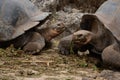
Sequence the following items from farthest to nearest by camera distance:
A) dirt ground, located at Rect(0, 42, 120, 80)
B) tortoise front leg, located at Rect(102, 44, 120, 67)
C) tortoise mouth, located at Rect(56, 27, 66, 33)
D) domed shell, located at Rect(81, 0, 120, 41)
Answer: tortoise mouth, located at Rect(56, 27, 66, 33) → domed shell, located at Rect(81, 0, 120, 41) → tortoise front leg, located at Rect(102, 44, 120, 67) → dirt ground, located at Rect(0, 42, 120, 80)

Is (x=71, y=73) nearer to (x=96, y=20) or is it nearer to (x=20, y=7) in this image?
(x=96, y=20)

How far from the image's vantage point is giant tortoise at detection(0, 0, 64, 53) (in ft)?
17.5

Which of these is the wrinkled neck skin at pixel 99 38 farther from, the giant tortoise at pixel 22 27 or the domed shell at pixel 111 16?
the giant tortoise at pixel 22 27

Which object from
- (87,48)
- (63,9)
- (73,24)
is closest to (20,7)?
(87,48)

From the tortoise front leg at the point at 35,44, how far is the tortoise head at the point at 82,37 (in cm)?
69

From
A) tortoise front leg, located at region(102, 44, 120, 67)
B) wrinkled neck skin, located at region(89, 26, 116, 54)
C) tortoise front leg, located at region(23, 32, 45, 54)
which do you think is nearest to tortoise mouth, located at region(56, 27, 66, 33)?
tortoise front leg, located at region(23, 32, 45, 54)

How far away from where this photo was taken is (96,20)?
4.95 metres

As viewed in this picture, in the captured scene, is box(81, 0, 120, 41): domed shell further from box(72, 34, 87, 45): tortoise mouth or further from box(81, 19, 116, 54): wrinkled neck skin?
box(72, 34, 87, 45): tortoise mouth

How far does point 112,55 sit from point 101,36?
60 cm

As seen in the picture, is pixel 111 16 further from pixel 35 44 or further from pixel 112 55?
pixel 35 44

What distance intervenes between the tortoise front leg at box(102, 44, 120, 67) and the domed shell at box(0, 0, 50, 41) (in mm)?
1490

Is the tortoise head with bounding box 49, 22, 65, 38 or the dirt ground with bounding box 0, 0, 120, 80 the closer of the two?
the dirt ground with bounding box 0, 0, 120, 80

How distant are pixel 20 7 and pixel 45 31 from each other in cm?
54

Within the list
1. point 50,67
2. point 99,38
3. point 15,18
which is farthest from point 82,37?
Answer: point 15,18
